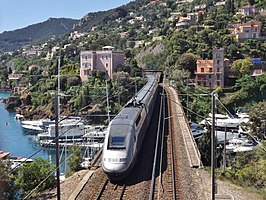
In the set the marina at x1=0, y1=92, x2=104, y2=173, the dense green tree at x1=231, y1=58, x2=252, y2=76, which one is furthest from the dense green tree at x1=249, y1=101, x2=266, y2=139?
the dense green tree at x1=231, y1=58, x2=252, y2=76

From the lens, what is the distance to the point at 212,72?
36.0m

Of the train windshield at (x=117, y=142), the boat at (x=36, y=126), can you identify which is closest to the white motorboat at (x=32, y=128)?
the boat at (x=36, y=126)

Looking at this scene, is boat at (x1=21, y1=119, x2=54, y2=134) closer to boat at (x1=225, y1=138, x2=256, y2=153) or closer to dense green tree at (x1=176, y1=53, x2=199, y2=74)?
dense green tree at (x1=176, y1=53, x2=199, y2=74)

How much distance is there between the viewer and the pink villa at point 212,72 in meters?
35.8

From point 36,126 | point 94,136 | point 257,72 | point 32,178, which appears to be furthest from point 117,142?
point 257,72

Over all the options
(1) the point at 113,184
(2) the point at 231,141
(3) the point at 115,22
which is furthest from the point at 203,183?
(3) the point at 115,22

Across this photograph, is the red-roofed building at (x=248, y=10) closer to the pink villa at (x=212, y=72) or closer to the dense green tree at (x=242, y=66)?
the dense green tree at (x=242, y=66)

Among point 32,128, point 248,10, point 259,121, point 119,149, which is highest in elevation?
point 248,10

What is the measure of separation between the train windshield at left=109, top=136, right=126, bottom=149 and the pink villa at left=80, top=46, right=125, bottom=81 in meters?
29.4

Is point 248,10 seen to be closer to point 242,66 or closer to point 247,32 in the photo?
point 247,32

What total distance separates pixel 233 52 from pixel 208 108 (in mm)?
12080

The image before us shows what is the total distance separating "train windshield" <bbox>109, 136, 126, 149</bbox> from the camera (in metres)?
8.62

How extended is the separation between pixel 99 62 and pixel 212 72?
423 inches

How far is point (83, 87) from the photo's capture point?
116 feet
